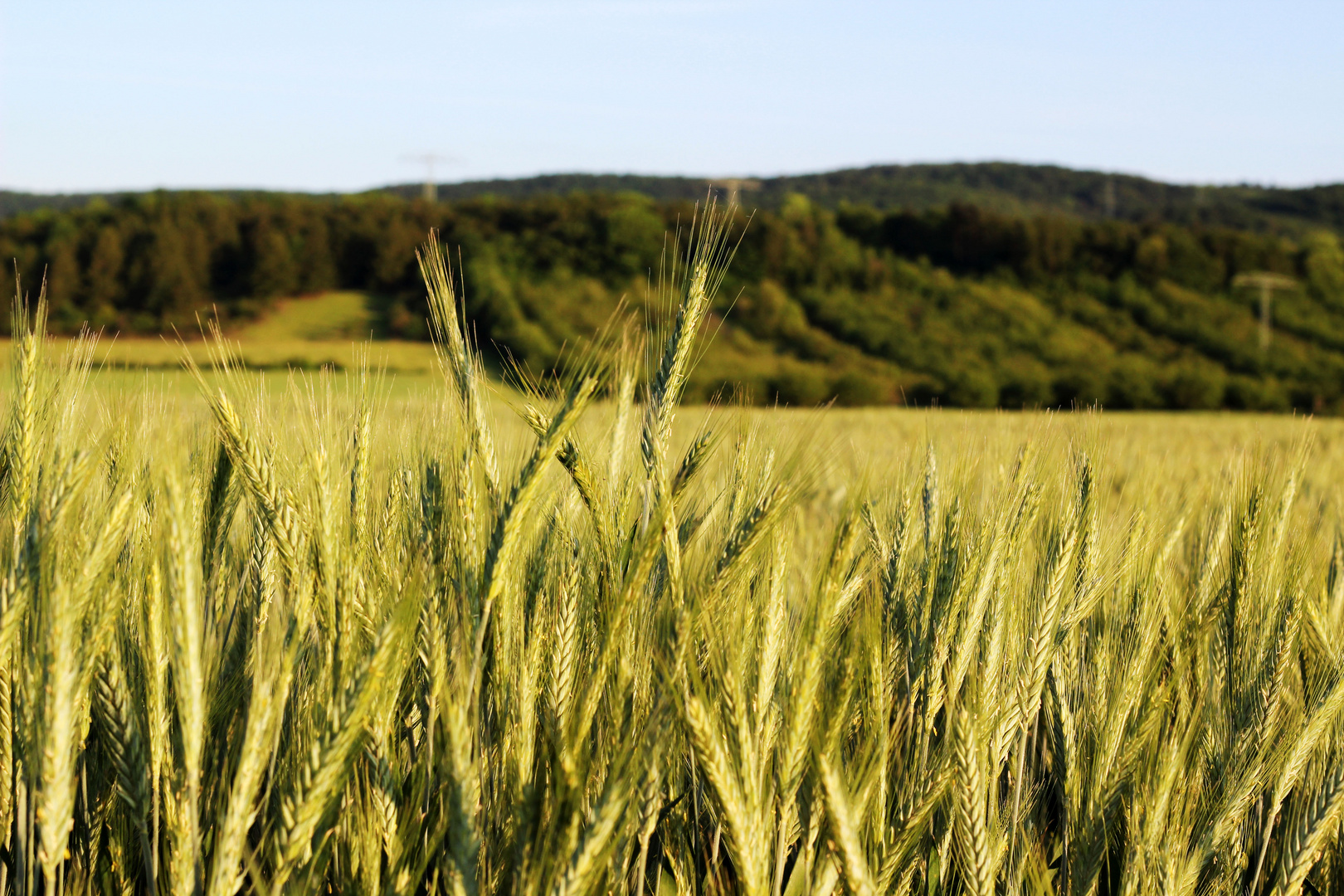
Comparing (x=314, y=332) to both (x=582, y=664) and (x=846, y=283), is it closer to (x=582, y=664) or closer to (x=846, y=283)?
(x=846, y=283)

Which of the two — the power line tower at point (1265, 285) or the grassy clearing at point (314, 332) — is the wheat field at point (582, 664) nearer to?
the grassy clearing at point (314, 332)

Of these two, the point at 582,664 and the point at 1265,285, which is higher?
the point at 1265,285

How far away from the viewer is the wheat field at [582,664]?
4.05 ft

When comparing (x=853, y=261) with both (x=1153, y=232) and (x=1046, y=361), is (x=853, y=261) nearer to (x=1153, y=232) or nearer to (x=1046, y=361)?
(x=1046, y=361)

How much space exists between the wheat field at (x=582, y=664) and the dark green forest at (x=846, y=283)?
44.6 metres

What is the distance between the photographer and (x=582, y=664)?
162 cm

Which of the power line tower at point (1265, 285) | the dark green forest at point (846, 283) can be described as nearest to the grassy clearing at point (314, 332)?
the dark green forest at point (846, 283)

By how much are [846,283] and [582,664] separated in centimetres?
7264

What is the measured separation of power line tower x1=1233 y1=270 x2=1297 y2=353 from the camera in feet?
203

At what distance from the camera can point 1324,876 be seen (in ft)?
6.42

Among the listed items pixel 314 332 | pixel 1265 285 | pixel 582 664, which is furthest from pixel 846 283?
pixel 582 664

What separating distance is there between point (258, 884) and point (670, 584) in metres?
0.62

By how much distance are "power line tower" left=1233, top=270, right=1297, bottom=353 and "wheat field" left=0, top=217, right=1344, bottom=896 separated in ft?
229

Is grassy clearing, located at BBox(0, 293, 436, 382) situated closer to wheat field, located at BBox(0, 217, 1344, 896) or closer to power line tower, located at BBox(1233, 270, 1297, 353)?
wheat field, located at BBox(0, 217, 1344, 896)
